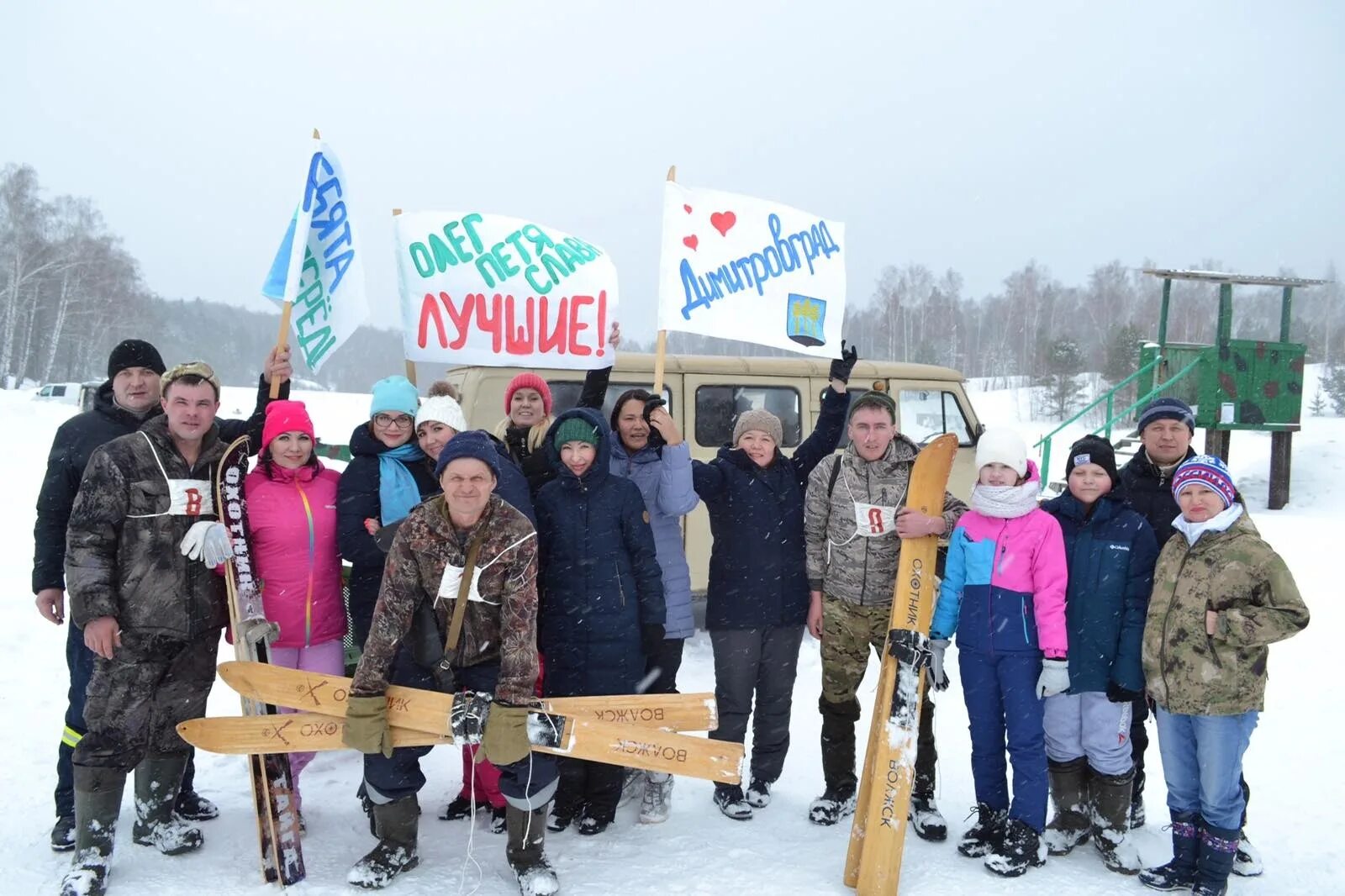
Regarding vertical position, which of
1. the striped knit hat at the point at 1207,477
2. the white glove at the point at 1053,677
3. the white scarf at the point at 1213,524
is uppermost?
the striped knit hat at the point at 1207,477

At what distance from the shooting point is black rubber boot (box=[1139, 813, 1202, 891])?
3.36 metres

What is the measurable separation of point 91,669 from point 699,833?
2.76 m

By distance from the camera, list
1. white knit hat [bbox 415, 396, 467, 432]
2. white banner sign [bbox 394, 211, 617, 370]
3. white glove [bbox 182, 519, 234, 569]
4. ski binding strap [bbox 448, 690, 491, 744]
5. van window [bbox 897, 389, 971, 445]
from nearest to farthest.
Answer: ski binding strap [bbox 448, 690, 491, 744] → white glove [bbox 182, 519, 234, 569] → white knit hat [bbox 415, 396, 467, 432] → white banner sign [bbox 394, 211, 617, 370] → van window [bbox 897, 389, 971, 445]

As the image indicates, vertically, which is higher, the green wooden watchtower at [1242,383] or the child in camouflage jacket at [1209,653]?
the green wooden watchtower at [1242,383]

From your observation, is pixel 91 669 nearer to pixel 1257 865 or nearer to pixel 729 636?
pixel 729 636

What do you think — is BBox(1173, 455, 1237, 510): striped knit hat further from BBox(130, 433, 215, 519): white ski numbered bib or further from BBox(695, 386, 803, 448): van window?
BBox(130, 433, 215, 519): white ski numbered bib

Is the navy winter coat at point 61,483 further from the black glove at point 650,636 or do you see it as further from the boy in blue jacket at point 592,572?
the black glove at point 650,636

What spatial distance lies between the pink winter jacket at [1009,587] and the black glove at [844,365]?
1.01m

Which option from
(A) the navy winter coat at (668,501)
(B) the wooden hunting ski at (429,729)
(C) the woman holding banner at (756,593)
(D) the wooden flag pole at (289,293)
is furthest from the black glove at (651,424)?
(D) the wooden flag pole at (289,293)

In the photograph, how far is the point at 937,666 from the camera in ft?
→ 11.6

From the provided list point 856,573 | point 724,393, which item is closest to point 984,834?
point 856,573

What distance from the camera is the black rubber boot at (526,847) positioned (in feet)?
10.6

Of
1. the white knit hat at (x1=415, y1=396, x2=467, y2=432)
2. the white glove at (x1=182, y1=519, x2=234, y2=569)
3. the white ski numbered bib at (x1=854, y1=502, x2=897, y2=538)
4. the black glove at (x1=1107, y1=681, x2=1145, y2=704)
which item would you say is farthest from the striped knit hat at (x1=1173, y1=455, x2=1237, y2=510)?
the white glove at (x1=182, y1=519, x2=234, y2=569)

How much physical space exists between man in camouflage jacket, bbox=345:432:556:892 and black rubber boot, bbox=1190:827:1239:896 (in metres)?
2.64
